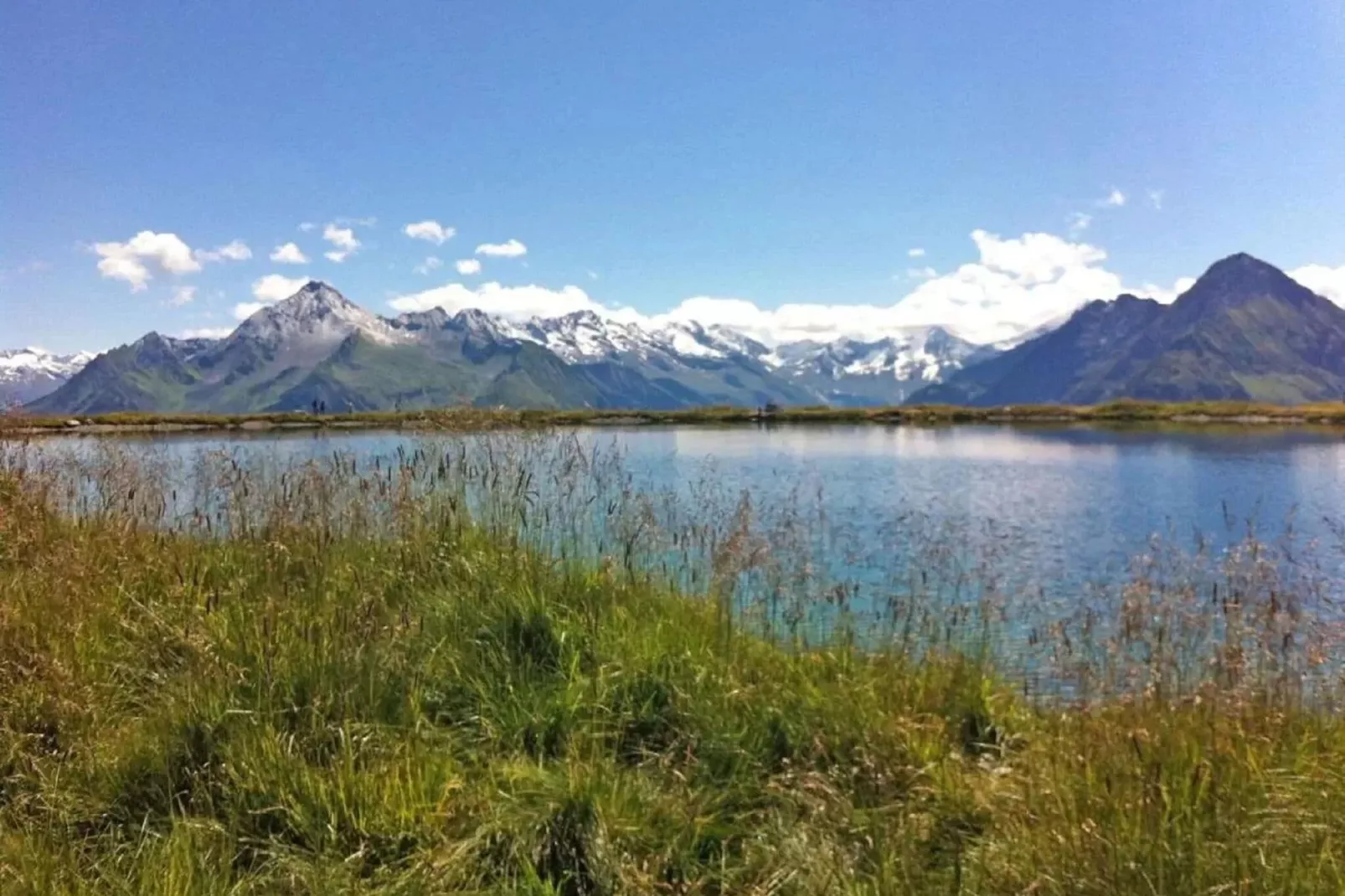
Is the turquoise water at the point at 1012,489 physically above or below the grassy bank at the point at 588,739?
below

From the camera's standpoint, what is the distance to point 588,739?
5.90 metres

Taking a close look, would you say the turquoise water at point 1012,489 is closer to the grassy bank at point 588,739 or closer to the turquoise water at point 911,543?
the turquoise water at point 911,543

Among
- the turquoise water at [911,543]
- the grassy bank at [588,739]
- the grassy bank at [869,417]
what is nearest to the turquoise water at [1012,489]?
the turquoise water at [911,543]

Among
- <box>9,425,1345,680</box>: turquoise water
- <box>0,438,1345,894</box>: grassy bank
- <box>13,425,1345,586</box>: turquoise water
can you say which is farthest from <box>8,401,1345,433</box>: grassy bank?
<box>0,438,1345,894</box>: grassy bank

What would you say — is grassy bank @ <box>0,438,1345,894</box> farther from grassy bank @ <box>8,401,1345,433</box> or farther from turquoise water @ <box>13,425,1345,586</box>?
grassy bank @ <box>8,401,1345,433</box>

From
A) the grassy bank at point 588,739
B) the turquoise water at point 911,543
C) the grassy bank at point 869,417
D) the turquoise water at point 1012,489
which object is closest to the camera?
the grassy bank at point 588,739

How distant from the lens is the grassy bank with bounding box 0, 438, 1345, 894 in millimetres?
4273

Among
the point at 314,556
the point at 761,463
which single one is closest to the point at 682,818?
the point at 314,556

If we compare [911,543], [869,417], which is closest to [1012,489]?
[911,543]

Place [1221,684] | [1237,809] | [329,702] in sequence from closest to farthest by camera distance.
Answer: [1237,809] < [329,702] < [1221,684]

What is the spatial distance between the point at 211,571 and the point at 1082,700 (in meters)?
8.97

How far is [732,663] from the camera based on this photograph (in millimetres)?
7266

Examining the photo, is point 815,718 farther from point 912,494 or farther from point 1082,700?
point 912,494

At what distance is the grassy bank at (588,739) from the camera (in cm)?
427
